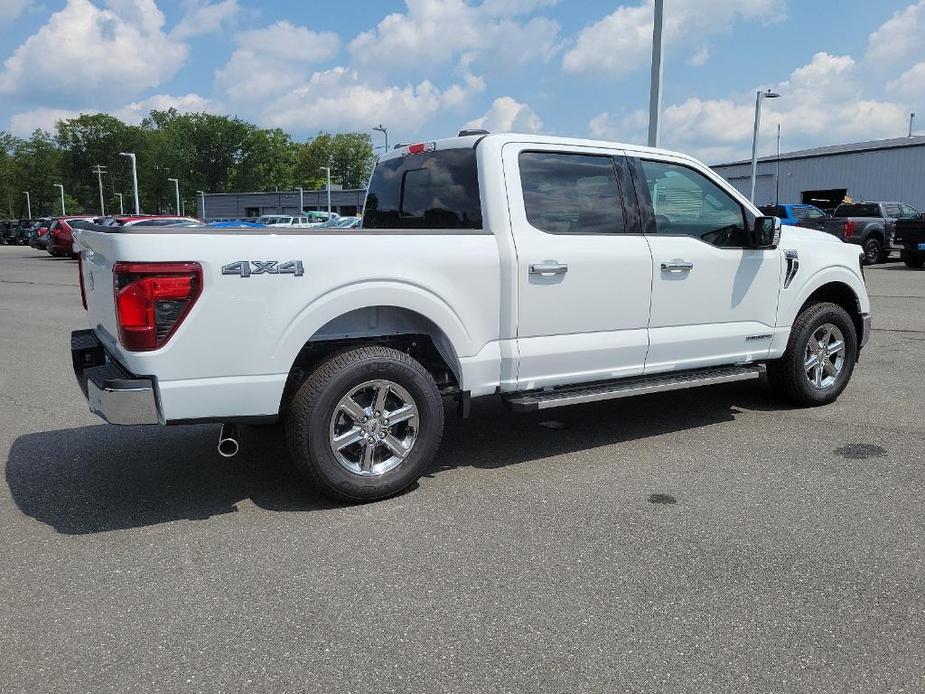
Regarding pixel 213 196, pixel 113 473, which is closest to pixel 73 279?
pixel 113 473

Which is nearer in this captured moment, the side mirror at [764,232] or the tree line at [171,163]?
the side mirror at [764,232]

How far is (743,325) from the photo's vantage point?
5707 millimetres

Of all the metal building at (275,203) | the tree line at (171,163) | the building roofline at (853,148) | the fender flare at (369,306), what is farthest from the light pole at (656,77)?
the tree line at (171,163)

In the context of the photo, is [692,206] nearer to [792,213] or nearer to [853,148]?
[792,213]

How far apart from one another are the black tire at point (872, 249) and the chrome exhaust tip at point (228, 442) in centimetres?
2315

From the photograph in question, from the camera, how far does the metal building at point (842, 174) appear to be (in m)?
37.1

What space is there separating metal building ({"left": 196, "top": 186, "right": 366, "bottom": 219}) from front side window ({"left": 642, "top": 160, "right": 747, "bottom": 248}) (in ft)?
292

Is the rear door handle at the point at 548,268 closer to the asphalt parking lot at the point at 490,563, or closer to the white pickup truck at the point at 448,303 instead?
the white pickup truck at the point at 448,303

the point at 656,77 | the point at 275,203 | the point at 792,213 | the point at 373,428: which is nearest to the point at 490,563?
the point at 373,428

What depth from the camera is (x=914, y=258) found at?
21688 millimetres

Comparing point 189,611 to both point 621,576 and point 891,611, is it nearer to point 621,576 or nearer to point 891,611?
point 621,576

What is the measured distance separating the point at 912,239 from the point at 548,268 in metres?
20.5

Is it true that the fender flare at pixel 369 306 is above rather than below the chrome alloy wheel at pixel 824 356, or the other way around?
above

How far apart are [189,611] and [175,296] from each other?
1430 mm
